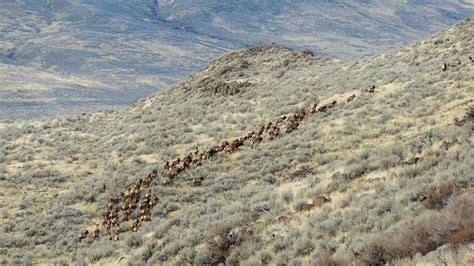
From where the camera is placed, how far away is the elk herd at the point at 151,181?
1875cm

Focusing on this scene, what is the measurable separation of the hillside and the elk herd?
0.92 feet

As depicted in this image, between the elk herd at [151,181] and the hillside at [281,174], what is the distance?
0.92 ft

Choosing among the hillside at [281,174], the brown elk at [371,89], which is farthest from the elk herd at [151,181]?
the hillside at [281,174]

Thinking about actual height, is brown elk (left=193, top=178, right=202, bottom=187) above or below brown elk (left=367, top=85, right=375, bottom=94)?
below

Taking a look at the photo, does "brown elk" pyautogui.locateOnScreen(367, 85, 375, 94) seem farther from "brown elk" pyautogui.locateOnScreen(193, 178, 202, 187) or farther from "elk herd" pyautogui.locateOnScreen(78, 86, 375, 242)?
"brown elk" pyautogui.locateOnScreen(193, 178, 202, 187)

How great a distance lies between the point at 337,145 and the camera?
70.1 feet

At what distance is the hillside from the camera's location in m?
11.7

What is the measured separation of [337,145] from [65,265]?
1092cm

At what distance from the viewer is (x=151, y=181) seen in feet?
72.6

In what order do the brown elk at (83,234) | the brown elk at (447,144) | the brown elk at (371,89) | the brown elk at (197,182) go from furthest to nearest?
the brown elk at (371,89) < the brown elk at (197,182) < the brown elk at (83,234) < the brown elk at (447,144)

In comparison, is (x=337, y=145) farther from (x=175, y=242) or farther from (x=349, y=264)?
(x=349, y=264)

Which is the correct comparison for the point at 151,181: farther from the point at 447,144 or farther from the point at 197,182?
the point at 447,144

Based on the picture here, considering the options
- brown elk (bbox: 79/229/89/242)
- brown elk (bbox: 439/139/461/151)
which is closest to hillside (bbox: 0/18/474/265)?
brown elk (bbox: 439/139/461/151)

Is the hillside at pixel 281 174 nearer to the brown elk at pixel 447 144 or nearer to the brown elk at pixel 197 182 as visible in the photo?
the brown elk at pixel 447 144
